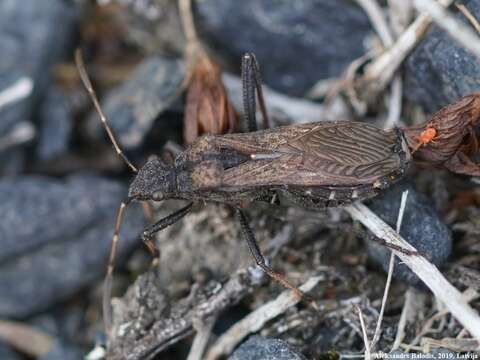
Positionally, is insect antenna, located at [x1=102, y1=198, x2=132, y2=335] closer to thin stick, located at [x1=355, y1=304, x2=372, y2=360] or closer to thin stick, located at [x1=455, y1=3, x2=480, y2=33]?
thin stick, located at [x1=355, y1=304, x2=372, y2=360]

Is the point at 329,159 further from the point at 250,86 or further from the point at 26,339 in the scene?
the point at 26,339

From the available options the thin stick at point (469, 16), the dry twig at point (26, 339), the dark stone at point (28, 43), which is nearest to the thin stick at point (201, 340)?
the dry twig at point (26, 339)

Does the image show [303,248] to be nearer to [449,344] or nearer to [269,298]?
[269,298]

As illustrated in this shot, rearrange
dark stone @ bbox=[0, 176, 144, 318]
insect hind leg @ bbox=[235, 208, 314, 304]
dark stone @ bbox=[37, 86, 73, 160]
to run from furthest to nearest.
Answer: dark stone @ bbox=[37, 86, 73, 160]
dark stone @ bbox=[0, 176, 144, 318]
insect hind leg @ bbox=[235, 208, 314, 304]

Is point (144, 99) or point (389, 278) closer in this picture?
point (389, 278)

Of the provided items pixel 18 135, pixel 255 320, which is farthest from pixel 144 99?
pixel 255 320

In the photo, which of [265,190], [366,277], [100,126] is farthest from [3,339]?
[366,277]

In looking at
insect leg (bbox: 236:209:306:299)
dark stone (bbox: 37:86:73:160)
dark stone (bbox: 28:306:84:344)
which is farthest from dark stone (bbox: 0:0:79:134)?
insect leg (bbox: 236:209:306:299)
